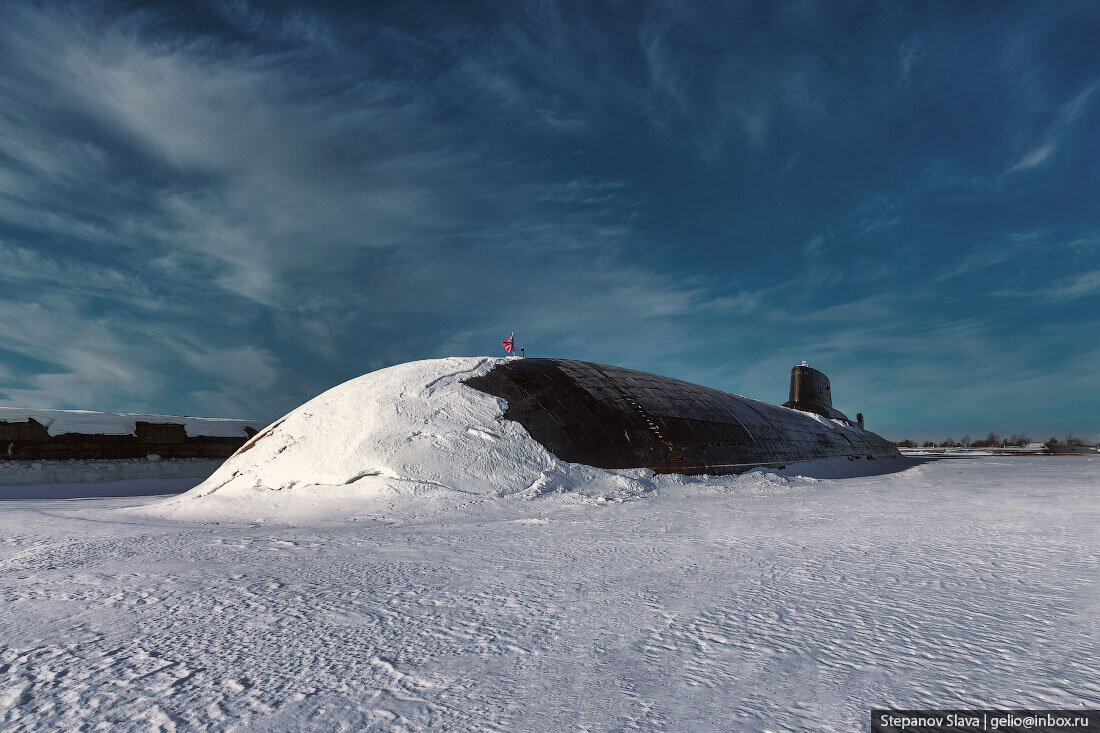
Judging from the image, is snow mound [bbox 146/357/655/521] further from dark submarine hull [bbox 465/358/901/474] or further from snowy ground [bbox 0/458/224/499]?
snowy ground [bbox 0/458/224/499]

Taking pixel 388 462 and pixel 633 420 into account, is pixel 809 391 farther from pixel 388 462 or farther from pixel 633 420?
pixel 388 462

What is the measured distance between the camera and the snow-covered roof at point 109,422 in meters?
21.0

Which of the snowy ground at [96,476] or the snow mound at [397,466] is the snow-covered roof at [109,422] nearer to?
the snowy ground at [96,476]

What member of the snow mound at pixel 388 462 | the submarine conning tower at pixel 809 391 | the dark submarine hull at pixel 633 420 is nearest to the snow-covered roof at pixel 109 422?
the snow mound at pixel 388 462

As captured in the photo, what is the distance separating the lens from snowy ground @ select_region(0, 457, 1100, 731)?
2.43m

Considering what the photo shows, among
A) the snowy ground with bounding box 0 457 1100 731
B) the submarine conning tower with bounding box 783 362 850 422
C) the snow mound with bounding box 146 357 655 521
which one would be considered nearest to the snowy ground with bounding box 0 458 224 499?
the snow mound with bounding box 146 357 655 521

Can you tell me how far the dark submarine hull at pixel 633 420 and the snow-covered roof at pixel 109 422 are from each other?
60.0ft

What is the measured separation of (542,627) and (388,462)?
6.67 m

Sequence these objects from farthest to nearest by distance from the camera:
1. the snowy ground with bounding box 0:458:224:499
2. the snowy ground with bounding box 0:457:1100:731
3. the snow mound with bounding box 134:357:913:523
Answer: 1. the snowy ground with bounding box 0:458:224:499
2. the snow mound with bounding box 134:357:913:523
3. the snowy ground with bounding box 0:457:1100:731

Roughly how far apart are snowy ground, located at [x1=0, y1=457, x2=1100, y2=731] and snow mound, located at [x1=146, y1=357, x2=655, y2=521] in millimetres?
2336

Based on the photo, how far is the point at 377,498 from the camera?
28.8ft

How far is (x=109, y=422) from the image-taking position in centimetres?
2291

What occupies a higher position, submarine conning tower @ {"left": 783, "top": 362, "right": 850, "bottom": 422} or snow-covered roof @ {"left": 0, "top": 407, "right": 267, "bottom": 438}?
submarine conning tower @ {"left": 783, "top": 362, "right": 850, "bottom": 422}

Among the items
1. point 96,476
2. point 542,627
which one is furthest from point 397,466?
point 96,476
